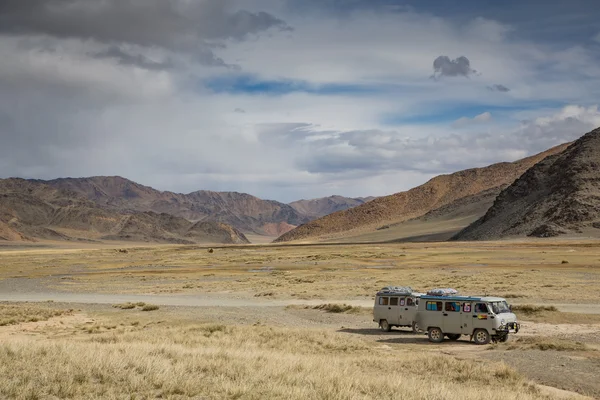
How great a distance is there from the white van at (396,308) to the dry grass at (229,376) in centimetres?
982

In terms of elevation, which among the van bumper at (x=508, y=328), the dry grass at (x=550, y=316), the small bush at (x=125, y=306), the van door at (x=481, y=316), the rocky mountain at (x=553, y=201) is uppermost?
the rocky mountain at (x=553, y=201)

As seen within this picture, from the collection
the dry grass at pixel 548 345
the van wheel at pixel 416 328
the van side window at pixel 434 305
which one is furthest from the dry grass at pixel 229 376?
the van wheel at pixel 416 328

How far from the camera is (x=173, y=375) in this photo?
14.3 meters

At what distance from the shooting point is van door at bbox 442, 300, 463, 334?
28375mm

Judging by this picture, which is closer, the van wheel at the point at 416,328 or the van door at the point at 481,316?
the van door at the point at 481,316

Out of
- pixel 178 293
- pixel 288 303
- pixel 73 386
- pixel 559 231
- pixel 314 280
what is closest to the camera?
pixel 73 386

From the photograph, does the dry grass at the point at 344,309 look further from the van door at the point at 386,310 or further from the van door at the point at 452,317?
the van door at the point at 452,317

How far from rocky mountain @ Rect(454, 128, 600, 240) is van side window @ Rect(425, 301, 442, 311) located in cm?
12606

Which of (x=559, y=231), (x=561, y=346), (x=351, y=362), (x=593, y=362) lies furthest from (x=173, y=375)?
(x=559, y=231)

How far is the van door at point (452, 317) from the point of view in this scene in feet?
93.1

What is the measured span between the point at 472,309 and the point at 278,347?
9008 millimetres

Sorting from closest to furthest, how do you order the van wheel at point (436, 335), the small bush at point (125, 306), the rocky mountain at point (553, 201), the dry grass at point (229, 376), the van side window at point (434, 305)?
the dry grass at point (229, 376) → the van wheel at point (436, 335) → the van side window at point (434, 305) → the small bush at point (125, 306) → the rocky mountain at point (553, 201)

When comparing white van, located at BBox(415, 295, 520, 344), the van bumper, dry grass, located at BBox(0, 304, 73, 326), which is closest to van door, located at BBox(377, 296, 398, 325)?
white van, located at BBox(415, 295, 520, 344)

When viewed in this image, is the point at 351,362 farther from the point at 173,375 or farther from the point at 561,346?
the point at 561,346
